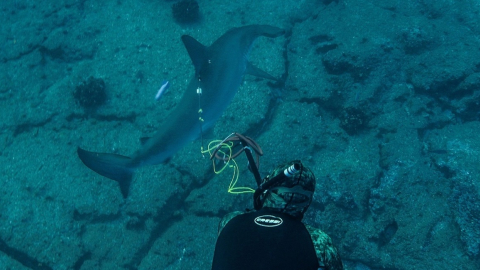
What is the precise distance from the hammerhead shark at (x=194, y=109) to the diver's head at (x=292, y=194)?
2.93m

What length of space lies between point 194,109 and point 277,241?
3.47m

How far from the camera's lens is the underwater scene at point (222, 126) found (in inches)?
206

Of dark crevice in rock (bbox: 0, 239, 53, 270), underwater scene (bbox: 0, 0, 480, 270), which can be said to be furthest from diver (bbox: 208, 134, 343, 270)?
dark crevice in rock (bbox: 0, 239, 53, 270)

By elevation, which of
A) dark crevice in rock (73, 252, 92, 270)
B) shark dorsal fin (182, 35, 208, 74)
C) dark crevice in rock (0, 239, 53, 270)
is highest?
shark dorsal fin (182, 35, 208, 74)

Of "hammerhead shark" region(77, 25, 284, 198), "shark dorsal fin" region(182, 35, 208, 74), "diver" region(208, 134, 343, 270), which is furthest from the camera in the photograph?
"shark dorsal fin" region(182, 35, 208, 74)

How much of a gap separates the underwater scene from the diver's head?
2.41 metres

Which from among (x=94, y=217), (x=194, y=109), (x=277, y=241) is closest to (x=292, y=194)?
(x=277, y=241)

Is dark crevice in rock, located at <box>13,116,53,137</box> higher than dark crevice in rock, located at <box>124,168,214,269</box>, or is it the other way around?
dark crevice in rock, located at <box>13,116,53,137</box>

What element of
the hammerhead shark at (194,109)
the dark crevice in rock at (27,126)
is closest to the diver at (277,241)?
the hammerhead shark at (194,109)

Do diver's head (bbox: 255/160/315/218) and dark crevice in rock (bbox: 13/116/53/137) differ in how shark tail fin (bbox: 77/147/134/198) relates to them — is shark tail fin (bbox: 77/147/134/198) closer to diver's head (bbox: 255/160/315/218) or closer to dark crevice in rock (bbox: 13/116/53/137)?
diver's head (bbox: 255/160/315/218)

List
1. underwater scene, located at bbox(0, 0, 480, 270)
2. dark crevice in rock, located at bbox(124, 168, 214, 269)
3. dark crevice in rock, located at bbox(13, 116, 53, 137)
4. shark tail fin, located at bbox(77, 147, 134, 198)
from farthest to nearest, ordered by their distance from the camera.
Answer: dark crevice in rock, located at bbox(13, 116, 53, 137), dark crevice in rock, located at bbox(124, 168, 214, 269), underwater scene, located at bbox(0, 0, 480, 270), shark tail fin, located at bbox(77, 147, 134, 198)

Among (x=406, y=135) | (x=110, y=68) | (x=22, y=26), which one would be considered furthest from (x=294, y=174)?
(x=22, y=26)

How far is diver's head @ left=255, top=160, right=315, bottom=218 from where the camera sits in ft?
5.58

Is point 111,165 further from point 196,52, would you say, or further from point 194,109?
point 196,52
